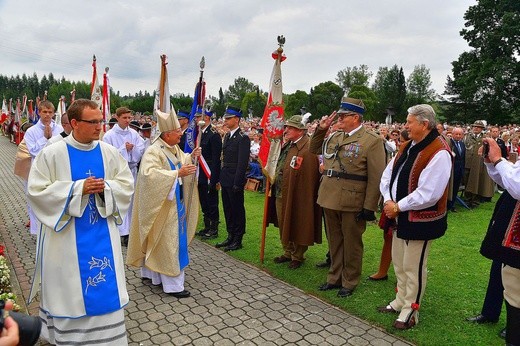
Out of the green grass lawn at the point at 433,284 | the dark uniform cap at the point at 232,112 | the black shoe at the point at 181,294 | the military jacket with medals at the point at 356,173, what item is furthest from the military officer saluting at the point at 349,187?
the dark uniform cap at the point at 232,112

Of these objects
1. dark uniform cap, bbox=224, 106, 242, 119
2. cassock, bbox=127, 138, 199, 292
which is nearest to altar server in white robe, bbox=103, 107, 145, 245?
dark uniform cap, bbox=224, 106, 242, 119

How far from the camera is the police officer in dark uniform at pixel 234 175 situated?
260 inches

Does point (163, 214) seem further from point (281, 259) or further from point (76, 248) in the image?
point (281, 259)

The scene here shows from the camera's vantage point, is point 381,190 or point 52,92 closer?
point 381,190

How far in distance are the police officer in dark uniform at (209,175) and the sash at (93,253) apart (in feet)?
11.8

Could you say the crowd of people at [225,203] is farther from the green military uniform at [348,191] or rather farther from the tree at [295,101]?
the tree at [295,101]

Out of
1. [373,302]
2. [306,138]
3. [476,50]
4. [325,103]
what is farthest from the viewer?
[325,103]

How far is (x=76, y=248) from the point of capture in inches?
127

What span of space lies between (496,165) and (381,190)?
1.28 m

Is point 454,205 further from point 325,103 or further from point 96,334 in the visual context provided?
point 325,103

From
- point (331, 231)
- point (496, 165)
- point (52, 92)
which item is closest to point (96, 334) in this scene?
point (331, 231)

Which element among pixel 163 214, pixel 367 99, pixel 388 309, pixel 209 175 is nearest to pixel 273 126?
pixel 209 175

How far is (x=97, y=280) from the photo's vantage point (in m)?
3.26

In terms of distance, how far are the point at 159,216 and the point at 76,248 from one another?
1602 mm
